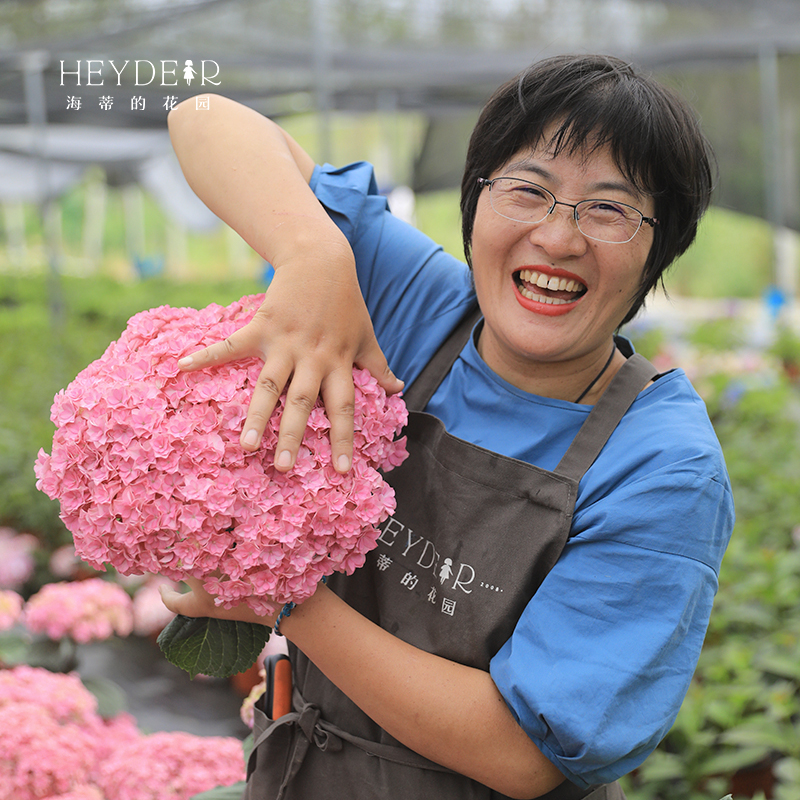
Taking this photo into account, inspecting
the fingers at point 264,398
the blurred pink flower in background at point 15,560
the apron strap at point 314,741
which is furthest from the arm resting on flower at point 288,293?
the blurred pink flower in background at point 15,560

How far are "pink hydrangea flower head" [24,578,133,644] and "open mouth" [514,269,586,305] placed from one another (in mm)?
2047

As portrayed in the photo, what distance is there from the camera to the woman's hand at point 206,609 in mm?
1206

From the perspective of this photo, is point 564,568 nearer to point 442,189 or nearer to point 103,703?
point 103,703

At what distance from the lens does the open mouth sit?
1.28 m

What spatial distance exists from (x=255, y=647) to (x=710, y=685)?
2.08 meters

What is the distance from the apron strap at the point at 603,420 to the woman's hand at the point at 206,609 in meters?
0.52

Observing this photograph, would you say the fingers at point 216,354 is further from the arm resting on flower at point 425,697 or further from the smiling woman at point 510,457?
the arm resting on flower at point 425,697

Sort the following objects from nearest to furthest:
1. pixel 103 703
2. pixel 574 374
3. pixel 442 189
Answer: pixel 574 374, pixel 103 703, pixel 442 189

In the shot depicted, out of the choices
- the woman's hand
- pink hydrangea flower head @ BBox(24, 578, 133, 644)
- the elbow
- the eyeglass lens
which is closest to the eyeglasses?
the eyeglass lens

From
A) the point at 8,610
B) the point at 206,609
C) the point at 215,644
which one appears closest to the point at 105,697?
the point at 8,610

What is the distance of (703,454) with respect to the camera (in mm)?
1135

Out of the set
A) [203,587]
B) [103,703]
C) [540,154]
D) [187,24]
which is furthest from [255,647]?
[187,24]

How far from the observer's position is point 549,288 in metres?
1.28

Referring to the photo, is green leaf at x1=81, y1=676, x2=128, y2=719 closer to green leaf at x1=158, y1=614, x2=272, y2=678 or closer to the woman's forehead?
green leaf at x1=158, y1=614, x2=272, y2=678
